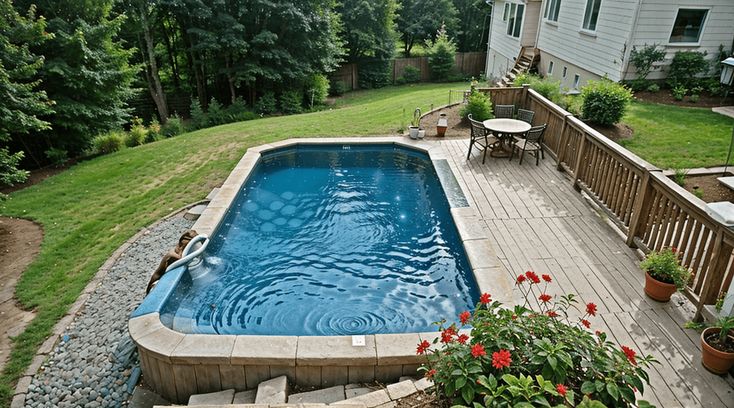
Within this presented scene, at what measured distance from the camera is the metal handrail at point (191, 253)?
6.10 metres

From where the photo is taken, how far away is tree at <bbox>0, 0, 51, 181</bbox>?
8.48 m

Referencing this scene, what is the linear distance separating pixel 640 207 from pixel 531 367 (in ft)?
12.6

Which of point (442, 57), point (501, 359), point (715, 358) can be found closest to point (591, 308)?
point (501, 359)

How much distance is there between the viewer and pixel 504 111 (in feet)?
35.6

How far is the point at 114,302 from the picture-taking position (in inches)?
237

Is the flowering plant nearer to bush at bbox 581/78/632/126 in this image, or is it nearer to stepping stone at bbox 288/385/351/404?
stepping stone at bbox 288/385/351/404

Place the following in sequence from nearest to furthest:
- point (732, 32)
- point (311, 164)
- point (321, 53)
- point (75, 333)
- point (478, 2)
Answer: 1. point (75, 333)
2. point (311, 164)
3. point (732, 32)
4. point (321, 53)
5. point (478, 2)

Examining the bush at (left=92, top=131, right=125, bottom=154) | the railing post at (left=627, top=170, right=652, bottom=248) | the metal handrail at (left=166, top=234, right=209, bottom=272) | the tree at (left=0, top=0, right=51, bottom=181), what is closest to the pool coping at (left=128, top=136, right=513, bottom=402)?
the metal handrail at (left=166, top=234, right=209, bottom=272)

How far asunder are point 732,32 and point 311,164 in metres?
11.9

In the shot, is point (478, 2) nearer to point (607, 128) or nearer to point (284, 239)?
point (607, 128)

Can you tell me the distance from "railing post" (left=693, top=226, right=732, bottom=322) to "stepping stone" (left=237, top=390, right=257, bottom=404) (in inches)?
181

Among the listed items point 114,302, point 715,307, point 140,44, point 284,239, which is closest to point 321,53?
point 140,44

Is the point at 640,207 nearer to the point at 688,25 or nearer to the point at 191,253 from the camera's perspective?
the point at 191,253

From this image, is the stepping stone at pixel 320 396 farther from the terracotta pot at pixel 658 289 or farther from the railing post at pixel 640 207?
the railing post at pixel 640 207
